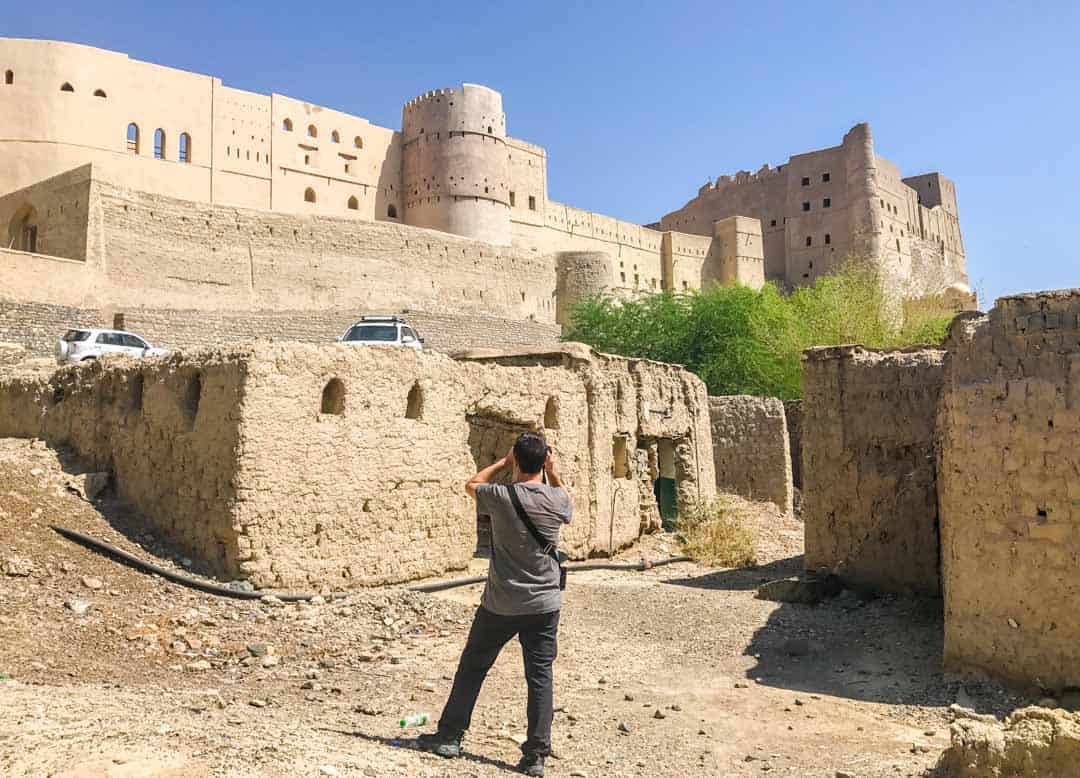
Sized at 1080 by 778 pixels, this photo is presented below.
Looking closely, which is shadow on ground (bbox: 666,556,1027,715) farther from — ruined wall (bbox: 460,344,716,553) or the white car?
the white car

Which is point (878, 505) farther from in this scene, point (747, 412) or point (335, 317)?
point (335, 317)

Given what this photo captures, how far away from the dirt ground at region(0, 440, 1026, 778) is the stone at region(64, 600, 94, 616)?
0.01 metres

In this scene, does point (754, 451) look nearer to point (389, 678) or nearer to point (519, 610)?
point (389, 678)

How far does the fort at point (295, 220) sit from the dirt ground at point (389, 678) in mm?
16153

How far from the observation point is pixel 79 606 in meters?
6.17

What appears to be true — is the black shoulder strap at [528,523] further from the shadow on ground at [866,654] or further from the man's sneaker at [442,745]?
the shadow on ground at [866,654]

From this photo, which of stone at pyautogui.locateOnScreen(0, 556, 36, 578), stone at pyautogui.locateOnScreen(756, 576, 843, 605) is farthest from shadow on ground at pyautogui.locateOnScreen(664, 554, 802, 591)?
stone at pyautogui.locateOnScreen(0, 556, 36, 578)

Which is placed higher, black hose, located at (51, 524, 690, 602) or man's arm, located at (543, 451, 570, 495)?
man's arm, located at (543, 451, 570, 495)

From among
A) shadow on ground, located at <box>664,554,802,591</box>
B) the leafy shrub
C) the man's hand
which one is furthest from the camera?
the leafy shrub

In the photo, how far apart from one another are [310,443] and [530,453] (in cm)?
333

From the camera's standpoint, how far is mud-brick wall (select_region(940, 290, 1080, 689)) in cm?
537

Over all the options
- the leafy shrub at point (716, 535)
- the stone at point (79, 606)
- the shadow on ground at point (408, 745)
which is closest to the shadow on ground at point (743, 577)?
the leafy shrub at point (716, 535)

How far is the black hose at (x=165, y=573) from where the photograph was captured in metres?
6.71

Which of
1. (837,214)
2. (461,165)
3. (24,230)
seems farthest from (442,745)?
(837,214)
